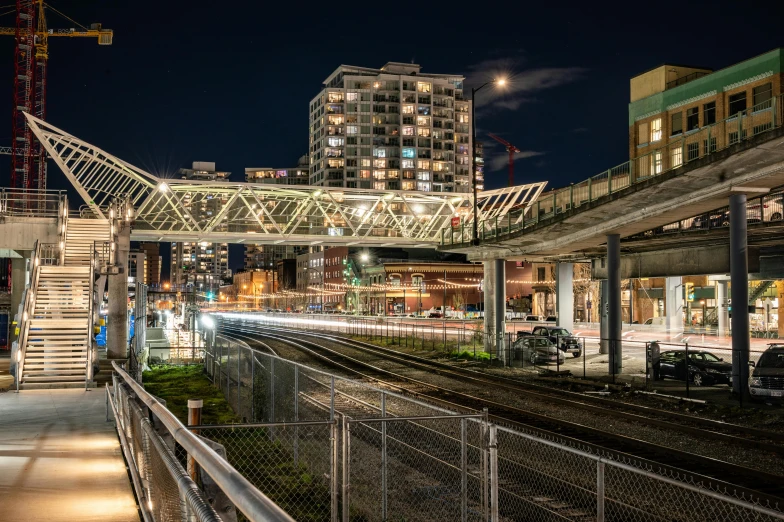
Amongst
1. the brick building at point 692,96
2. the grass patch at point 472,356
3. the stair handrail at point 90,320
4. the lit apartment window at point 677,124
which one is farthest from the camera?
the lit apartment window at point 677,124

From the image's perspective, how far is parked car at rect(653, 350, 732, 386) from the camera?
27562 millimetres

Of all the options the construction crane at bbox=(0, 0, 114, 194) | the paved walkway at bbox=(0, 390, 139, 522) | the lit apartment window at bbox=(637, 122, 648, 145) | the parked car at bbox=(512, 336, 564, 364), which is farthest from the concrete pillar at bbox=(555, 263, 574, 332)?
the construction crane at bbox=(0, 0, 114, 194)

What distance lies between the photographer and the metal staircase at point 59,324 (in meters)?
25.6

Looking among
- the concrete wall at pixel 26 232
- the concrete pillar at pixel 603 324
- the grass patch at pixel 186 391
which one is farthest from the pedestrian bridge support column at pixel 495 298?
the concrete wall at pixel 26 232

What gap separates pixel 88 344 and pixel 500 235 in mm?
23447

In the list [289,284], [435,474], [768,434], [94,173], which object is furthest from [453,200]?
[289,284]

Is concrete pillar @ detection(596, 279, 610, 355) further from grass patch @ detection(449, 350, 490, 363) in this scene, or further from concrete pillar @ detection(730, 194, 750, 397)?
concrete pillar @ detection(730, 194, 750, 397)

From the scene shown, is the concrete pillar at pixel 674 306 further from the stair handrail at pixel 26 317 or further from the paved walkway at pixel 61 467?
the paved walkway at pixel 61 467

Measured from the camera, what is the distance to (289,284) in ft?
645

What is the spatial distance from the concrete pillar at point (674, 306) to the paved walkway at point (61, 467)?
44576 millimetres

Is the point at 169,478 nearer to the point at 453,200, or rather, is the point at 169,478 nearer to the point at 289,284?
the point at 453,200

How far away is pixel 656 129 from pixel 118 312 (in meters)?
53.1

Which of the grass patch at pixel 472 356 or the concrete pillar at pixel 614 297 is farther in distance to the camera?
the grass patch at pixel 472 356

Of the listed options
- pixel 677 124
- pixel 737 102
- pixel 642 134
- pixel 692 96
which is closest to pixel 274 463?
pixel 737 102
